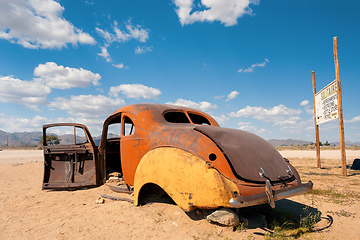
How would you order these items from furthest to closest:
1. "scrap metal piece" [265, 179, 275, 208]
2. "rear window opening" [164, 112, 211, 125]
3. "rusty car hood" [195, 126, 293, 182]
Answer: "rear window opening" [164, 112, 211, 125] < "rusty car hood" [195, 126, 293, 182] < "scrap metal piece" [265, 179, 275, 208]

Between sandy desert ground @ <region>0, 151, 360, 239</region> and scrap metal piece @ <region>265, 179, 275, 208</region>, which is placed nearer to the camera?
scrap metal piece @ <region>265, 179, 275, 208</region>

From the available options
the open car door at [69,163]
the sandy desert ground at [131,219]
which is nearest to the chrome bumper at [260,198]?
the sandy desert ground at [131,219]

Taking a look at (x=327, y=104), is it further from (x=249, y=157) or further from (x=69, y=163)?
(x=69, y=163)

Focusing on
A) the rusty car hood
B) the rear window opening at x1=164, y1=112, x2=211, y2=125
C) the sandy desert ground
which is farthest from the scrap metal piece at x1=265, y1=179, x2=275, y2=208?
the rear window opening at x1=164, y1=112, x2=211, y2=125

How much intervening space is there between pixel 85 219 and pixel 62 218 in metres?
0.49

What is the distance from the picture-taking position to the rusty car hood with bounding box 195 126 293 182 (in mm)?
2881

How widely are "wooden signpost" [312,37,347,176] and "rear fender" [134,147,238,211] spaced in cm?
790

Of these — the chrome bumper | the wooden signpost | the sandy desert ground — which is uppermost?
the wooden signpost

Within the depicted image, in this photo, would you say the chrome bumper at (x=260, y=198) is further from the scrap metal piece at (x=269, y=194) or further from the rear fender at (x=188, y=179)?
the rear fender at (x=188, y=179)

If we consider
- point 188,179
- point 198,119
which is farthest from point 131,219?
point 198,119

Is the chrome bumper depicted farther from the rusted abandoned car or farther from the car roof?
the car roof

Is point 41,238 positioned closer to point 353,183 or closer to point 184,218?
point 184,218

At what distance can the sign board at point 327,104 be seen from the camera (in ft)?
28.7

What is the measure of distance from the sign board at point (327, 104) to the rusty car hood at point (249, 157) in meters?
7.11
